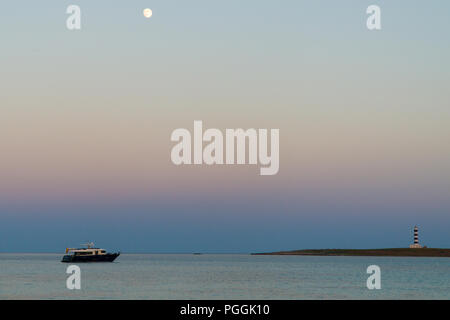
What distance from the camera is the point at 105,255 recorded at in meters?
159

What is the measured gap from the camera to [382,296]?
68.9 metres
